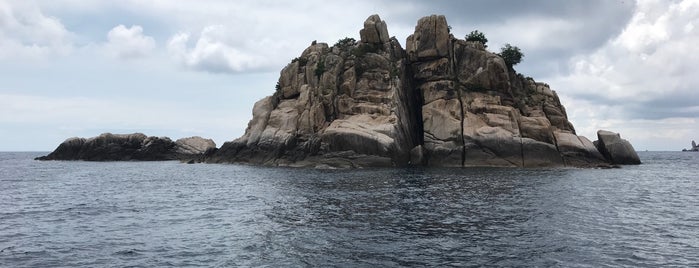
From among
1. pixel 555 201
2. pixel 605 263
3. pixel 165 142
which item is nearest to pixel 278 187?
pixel 555 201

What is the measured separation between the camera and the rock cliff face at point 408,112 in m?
69.0

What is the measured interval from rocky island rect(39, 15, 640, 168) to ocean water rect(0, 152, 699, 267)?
65.9 ft

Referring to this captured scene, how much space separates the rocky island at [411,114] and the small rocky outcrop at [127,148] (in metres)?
26.2

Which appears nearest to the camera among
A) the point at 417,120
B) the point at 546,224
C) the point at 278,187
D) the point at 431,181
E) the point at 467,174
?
the point at 546,224

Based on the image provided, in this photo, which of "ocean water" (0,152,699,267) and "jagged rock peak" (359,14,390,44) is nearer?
"ocean water" (0,152,699,267)

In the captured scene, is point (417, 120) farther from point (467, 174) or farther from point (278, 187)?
point (278, 187)

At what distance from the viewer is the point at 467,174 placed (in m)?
56.8

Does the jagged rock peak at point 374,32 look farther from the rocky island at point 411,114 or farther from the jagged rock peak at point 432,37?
Answer: the jagged rock peak at point 432,37

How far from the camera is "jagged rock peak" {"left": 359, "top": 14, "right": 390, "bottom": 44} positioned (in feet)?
274

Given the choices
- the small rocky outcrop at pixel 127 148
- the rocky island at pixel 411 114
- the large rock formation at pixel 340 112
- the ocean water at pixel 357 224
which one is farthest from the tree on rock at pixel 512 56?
the small rocky outcrop at pixel 127 148

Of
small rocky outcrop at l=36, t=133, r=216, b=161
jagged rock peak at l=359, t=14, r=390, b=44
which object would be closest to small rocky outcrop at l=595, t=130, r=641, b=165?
jagged rock peak at l=359, t=14, r=390, b=44

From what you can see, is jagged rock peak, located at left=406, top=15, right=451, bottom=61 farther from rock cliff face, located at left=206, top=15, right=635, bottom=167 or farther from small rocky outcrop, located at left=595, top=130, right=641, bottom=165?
small rocky outcrop, located at left=595, top=130, right=641, bottom=165

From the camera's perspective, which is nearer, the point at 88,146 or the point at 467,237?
the point at 467,237

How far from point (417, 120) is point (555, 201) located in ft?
153
